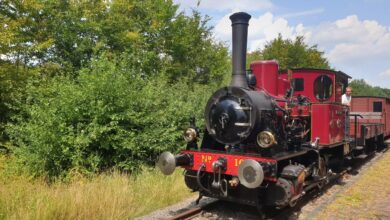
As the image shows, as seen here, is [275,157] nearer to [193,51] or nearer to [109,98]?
[109,98]

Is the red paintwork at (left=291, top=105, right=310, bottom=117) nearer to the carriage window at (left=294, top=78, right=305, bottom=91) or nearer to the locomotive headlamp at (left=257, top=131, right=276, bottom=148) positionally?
the carriage window at (left=294, top=78, right=305, bottom=91)

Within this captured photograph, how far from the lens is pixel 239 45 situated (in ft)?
20.7

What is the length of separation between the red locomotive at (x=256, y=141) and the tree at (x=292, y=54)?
23.9m

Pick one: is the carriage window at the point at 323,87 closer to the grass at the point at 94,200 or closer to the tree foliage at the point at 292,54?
the grass at the point at 94,200

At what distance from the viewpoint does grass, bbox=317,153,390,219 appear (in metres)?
6.26

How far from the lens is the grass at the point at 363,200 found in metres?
6.26

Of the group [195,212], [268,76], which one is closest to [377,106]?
[268,76]

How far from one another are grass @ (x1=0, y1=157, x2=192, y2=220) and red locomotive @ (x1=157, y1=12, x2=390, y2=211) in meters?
0.90

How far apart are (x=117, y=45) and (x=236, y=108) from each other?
12.5 m

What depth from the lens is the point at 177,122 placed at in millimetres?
11648

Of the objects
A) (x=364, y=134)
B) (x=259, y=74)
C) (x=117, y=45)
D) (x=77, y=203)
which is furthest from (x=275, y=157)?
(x=117, y=45)

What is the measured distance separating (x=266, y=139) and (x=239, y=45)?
1.87 meters

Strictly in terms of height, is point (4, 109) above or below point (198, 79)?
below

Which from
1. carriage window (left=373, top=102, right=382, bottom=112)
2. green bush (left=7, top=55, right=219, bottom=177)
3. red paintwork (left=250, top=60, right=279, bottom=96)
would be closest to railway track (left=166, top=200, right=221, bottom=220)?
red paintwork (left=250, top=60, right=279, bottom=96)
